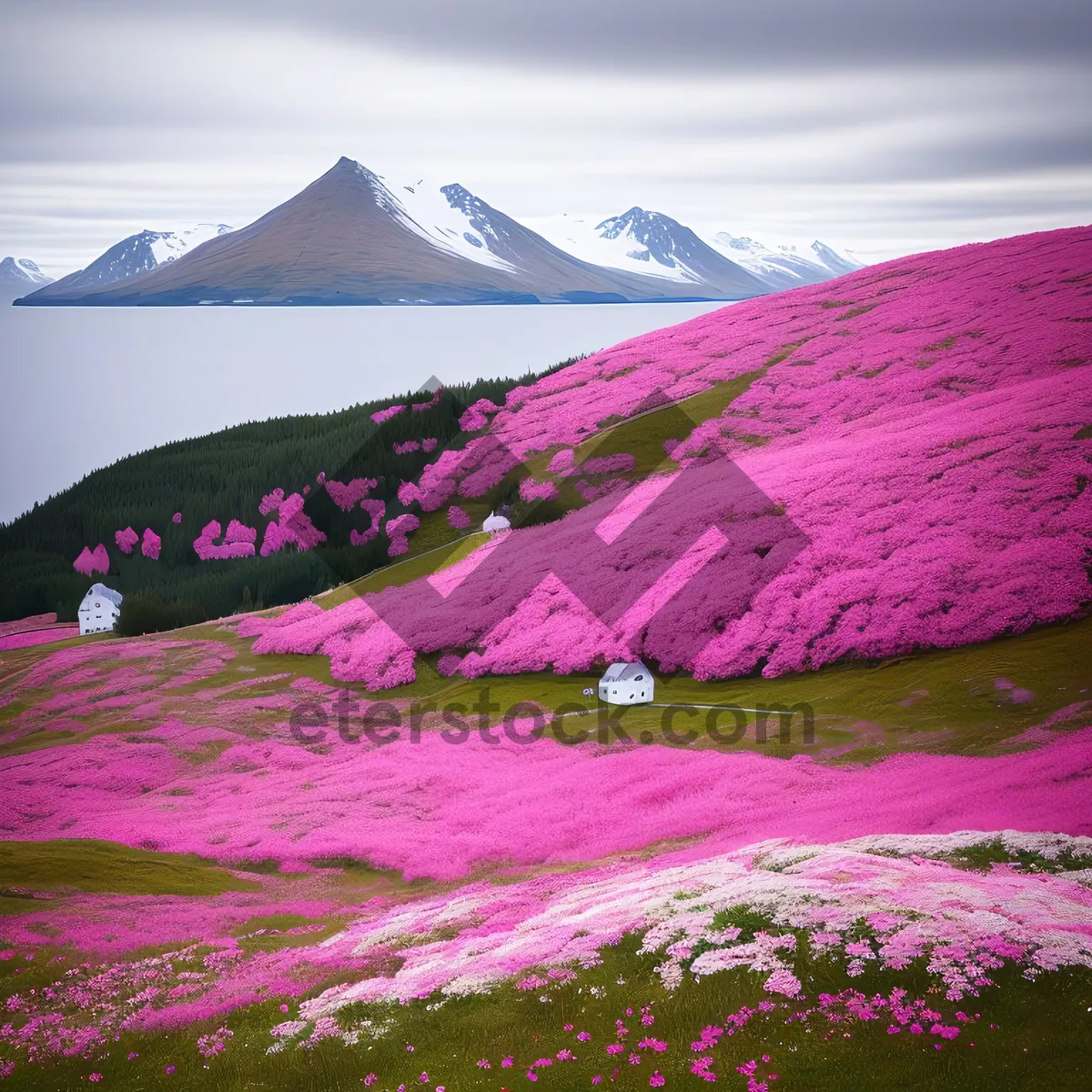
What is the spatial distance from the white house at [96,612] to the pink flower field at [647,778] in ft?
8.83

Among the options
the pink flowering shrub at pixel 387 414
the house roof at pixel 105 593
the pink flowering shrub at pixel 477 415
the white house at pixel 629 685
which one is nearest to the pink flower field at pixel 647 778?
the white house at pixel 629 685

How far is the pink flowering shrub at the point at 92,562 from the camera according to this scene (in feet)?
167

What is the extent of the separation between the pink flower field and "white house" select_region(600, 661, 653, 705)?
17.4 inches

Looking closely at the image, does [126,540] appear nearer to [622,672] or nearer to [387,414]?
[387,414]

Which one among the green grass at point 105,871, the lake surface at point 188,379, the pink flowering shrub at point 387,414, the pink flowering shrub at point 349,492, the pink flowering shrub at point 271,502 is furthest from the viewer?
the lake surface at point 188,379

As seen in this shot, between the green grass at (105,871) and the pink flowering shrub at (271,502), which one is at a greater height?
the pink flowering shrub at (271,502)

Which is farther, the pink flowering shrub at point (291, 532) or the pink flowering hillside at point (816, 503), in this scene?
the pink flowering shrub at point (291, 532)

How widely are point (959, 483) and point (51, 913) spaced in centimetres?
2431

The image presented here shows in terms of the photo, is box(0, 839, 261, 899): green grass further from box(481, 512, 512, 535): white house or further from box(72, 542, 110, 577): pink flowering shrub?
box(72, 542, 110, 577): pink flowering shrub

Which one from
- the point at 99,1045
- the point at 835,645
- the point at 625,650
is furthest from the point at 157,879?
the point at 835,645

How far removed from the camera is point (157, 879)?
21.0 m

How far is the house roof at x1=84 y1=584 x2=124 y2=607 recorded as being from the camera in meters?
41.4

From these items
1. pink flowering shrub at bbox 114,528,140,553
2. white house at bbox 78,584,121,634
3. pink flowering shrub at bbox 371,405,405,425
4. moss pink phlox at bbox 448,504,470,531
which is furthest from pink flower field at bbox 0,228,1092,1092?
pink flowering shrub at bbox 371,405,405,425

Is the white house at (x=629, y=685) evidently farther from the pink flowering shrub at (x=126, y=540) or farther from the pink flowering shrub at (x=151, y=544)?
the pink flowering shrub at (x=126, y=540)
